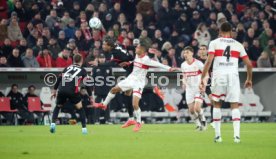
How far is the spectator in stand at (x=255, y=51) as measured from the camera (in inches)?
1252

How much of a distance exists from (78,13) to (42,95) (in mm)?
3622

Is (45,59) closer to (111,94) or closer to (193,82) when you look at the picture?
(111,94)

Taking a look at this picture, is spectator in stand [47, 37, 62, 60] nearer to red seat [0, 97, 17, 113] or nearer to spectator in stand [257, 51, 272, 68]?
red seat [0, 97, 17, 113]

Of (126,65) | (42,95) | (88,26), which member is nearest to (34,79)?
(42,95)

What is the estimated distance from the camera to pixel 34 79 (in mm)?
30797

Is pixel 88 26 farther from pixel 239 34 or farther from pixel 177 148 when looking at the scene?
pixel 177 148

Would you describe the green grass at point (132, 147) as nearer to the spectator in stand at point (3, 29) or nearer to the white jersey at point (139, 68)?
the white jersey at point (139, 68)

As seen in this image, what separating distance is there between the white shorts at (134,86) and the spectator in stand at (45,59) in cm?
583

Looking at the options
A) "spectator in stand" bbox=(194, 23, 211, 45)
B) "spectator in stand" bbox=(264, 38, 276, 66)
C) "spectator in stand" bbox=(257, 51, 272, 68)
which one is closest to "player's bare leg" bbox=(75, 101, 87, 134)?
"spectator in stand" bbox=(194, 23, 211, 45)

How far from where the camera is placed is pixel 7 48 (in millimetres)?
28047

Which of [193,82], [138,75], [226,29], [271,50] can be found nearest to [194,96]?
[193,82]

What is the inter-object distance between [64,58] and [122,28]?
9.31 feet

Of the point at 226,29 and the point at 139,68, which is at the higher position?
the point at 226,29

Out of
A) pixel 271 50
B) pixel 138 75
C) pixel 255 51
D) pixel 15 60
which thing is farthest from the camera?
pixel 271 50
